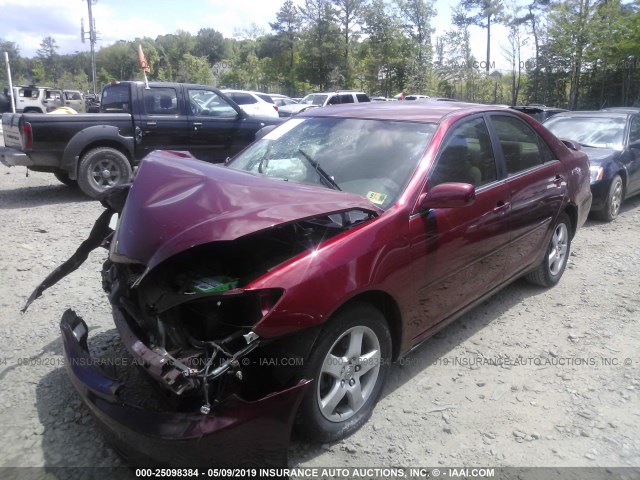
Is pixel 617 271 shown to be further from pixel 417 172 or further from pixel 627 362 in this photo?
pixel 417 172

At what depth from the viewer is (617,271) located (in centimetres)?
521

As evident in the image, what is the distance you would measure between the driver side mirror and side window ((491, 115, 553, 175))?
1.16 metres

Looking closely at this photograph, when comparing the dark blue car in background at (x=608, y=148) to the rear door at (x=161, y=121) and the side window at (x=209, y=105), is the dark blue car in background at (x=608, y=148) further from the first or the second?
the rear door at (x=161, y=121)

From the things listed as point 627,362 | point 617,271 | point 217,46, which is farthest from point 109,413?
point 217,46

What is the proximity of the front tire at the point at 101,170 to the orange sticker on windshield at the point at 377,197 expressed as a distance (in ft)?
18.1

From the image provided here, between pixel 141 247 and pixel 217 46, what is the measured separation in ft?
278

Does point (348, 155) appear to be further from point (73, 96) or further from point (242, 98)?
point (73, 96)

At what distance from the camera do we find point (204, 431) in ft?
6.49

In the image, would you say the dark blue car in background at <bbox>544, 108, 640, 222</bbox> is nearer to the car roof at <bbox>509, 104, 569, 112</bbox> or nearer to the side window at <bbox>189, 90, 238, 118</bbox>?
the car roof at <bbox>509, 104, 569, 112</bbox>

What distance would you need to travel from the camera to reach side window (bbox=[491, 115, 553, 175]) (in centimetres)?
385

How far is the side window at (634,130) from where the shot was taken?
773cm

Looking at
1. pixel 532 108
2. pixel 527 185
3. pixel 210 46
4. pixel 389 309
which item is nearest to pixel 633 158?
pixel 532 108

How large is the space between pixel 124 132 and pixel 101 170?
716mm

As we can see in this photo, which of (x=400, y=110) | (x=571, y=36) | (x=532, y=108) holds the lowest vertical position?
(x=400, y=110)
